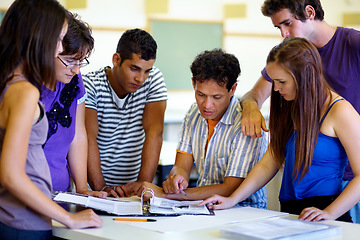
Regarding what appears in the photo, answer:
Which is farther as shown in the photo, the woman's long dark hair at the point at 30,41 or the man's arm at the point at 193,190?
the man's arm at the point at 193,190

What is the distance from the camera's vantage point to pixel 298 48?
180 centimetres

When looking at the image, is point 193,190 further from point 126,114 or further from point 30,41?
point 30,41

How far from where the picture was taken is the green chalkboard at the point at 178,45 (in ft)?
18.9

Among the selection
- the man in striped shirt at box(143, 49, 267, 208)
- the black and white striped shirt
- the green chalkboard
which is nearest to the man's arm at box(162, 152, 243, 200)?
the man in striped shirt at box(143, 49, 267, 208)

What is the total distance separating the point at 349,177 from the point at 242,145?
45cm

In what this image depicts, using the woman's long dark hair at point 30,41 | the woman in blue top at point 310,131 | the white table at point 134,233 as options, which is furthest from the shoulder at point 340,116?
the woman's long dark hair at point 30,41

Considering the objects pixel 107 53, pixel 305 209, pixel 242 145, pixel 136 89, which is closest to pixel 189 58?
pixel 107 53

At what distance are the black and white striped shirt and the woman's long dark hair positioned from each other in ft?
3.25

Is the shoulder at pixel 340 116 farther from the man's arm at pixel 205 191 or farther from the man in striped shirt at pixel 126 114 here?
the man in striped shirt at pixel 126 114

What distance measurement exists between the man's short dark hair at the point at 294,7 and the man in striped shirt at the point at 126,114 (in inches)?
23.3

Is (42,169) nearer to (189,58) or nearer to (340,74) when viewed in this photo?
(340,74)

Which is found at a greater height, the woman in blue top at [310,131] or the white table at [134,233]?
the woman in blue top at [310,131]

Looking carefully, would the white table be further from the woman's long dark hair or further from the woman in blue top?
the woman's long dark hair

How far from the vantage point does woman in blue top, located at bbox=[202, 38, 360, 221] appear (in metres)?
1.71
